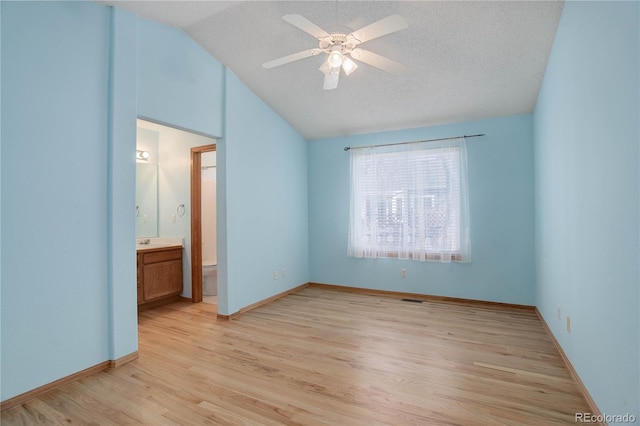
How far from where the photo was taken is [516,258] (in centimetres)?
386

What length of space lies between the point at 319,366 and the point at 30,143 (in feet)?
8.36

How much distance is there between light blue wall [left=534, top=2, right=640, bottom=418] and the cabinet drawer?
169 inches

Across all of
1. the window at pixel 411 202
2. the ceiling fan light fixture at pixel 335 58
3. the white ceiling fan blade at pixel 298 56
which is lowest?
the window at pixel 411 202

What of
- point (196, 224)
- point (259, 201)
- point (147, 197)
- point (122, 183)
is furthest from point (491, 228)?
point (147, 197)

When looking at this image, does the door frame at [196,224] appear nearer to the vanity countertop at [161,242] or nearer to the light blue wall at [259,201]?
the vanity countertop at [161,242]

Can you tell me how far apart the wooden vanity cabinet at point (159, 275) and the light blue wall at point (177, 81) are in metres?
1.80

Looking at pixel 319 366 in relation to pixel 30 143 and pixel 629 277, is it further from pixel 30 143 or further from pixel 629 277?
pixel 30 143

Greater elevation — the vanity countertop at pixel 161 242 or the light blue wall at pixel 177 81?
the light blue wall at pixel 177 81

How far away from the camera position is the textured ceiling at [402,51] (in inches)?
101

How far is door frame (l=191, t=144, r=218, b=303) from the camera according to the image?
4.25 meters

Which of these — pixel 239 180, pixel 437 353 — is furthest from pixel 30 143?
pixel 437 353

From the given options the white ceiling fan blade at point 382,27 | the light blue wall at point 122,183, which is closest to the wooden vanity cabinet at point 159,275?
the light blue wall at point 122,183

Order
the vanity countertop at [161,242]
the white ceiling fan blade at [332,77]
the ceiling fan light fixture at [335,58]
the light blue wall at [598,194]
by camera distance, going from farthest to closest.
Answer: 1. the vanity countertop at [161,242]
2. the white ceiling fan blade at [332,77]
3. the ceiling fan light fixture at [335,58]
4. the light blue wall at [598,194]

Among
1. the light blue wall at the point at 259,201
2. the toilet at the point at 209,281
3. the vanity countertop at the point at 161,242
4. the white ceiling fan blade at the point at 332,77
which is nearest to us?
the white ceiling fan blade at the point at 332,77
